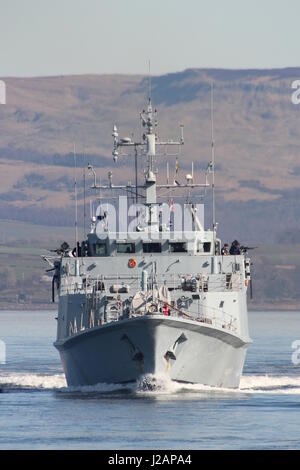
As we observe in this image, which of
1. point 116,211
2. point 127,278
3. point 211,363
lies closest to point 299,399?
point 211,363

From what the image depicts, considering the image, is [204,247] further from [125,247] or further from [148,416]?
[148,416]

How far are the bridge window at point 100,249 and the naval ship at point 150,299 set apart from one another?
0.02m

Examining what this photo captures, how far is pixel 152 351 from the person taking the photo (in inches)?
2042

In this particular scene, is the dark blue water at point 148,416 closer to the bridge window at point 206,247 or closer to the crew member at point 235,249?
the crew member at point 235,249

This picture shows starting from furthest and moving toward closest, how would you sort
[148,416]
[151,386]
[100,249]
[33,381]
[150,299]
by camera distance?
[33,381] < [100,249] < [150,299] < [151,386] < [148,416]

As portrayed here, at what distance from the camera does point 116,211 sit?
63562 mm

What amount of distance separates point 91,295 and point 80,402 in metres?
5.00

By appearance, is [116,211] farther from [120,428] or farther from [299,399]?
[120,428]

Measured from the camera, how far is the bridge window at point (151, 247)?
59.2 metres

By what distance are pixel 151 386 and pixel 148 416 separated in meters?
4.74

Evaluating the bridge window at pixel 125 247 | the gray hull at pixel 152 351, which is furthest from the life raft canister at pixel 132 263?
the gray hull at pixel 152 351

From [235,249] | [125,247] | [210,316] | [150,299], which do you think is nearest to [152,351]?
[150,299]

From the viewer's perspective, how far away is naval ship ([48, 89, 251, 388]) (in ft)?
172

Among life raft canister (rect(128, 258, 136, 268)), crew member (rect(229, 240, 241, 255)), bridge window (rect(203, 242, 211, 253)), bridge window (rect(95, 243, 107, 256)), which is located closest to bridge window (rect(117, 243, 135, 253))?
bridge window (rect(95, 243, 107, 256))
